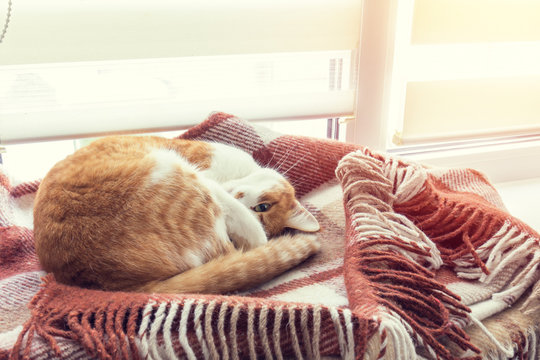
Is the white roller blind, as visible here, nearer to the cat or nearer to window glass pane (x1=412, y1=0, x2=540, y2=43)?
window glass pane (x1=412, y1=0, x2=540, y2=43)

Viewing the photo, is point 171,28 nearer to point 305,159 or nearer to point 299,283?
point 305,159

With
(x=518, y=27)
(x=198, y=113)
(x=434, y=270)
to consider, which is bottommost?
(x=434, y=270)

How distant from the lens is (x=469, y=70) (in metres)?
1.50

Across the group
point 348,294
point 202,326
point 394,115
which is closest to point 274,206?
point 348,294

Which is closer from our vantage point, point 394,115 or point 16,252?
point 16,252

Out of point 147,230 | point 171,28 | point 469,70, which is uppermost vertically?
point 171,28

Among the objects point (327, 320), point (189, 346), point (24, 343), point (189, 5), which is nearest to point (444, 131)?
point (189, 5)

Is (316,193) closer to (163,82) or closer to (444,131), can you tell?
(163,82)

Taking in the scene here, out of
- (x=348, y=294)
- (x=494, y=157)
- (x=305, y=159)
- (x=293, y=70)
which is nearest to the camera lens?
(x=348, y=294)

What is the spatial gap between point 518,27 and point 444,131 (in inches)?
16.3

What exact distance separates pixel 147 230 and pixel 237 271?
0.17 meters

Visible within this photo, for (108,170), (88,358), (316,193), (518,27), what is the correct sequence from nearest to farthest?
(88,358)
(108,170)
(316,193)
(518,27)

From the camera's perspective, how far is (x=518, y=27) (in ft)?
4.99

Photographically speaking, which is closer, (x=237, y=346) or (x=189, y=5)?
(x=237, y=346)
